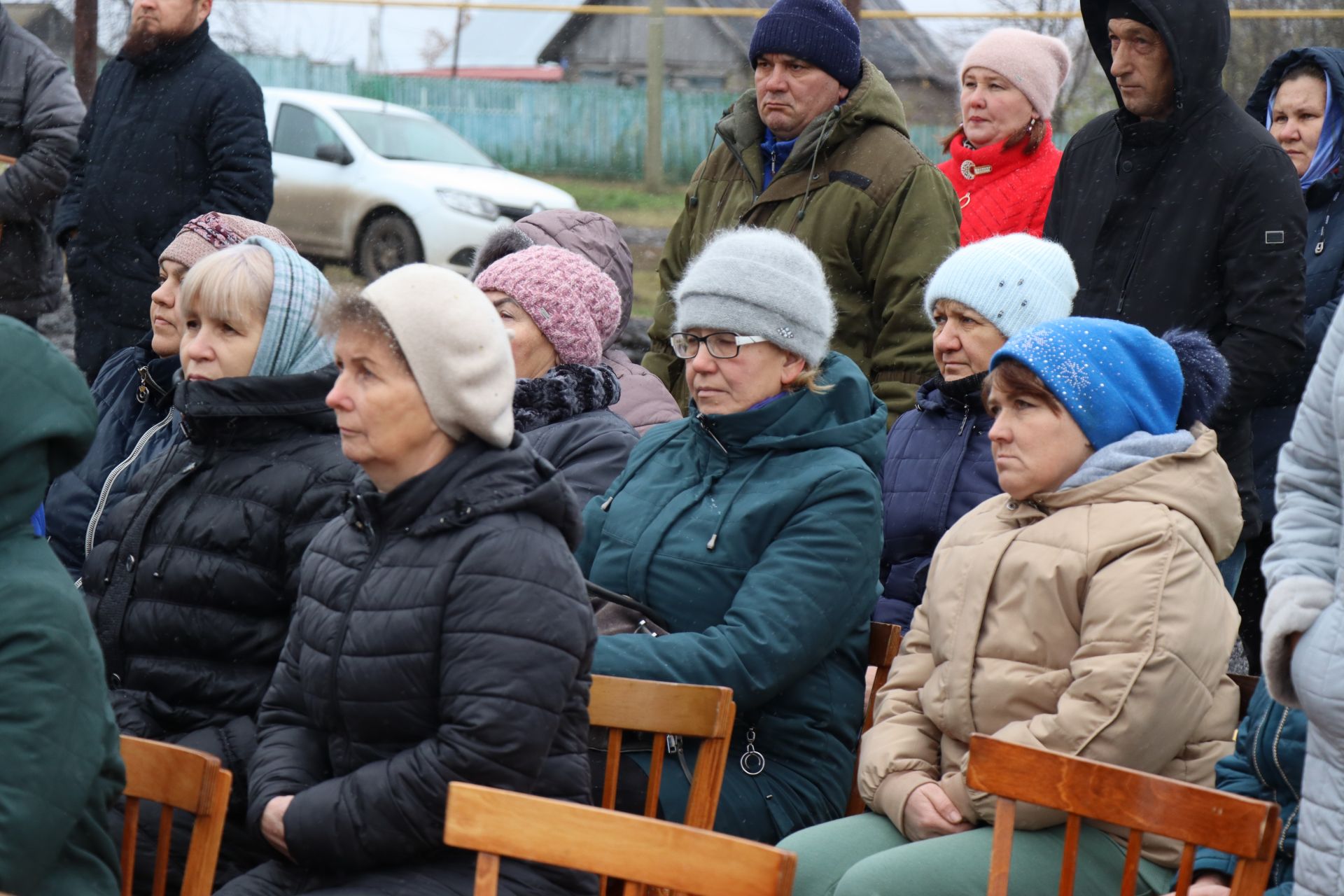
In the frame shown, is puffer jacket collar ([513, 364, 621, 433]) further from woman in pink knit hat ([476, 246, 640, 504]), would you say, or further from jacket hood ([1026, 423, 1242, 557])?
jacket hood ([1026, 423, 1242, 557])

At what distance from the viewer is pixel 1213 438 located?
10.4 feet

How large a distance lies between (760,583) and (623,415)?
1425mm

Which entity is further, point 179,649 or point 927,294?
point 927,294

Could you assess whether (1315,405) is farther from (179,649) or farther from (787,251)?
(179,649)

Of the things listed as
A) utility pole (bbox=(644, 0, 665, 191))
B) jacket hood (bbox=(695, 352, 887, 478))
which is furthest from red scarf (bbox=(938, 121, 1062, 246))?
utility pole (bbox=(644, 0, 665, 191))

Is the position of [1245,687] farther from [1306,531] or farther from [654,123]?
[654,123]

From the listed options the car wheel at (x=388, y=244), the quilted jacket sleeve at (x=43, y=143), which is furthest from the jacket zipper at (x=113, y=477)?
the car wheel at (x=388, y=244)

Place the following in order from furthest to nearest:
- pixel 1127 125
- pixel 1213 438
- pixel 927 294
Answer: pixel 1127 125 < pixel 927 294 < pixel 1213 438

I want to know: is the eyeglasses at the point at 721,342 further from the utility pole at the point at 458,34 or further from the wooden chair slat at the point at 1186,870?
the utility pole at the point at 458,34

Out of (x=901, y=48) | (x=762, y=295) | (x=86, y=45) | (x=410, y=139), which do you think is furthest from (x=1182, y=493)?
(x=901, y=48)

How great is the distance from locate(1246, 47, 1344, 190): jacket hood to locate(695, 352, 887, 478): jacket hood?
76.8 inches

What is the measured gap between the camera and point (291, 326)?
3.44 metres

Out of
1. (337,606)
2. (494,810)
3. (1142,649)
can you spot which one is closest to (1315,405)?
(1142,649)

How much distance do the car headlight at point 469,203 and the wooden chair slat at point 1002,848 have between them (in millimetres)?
11444
